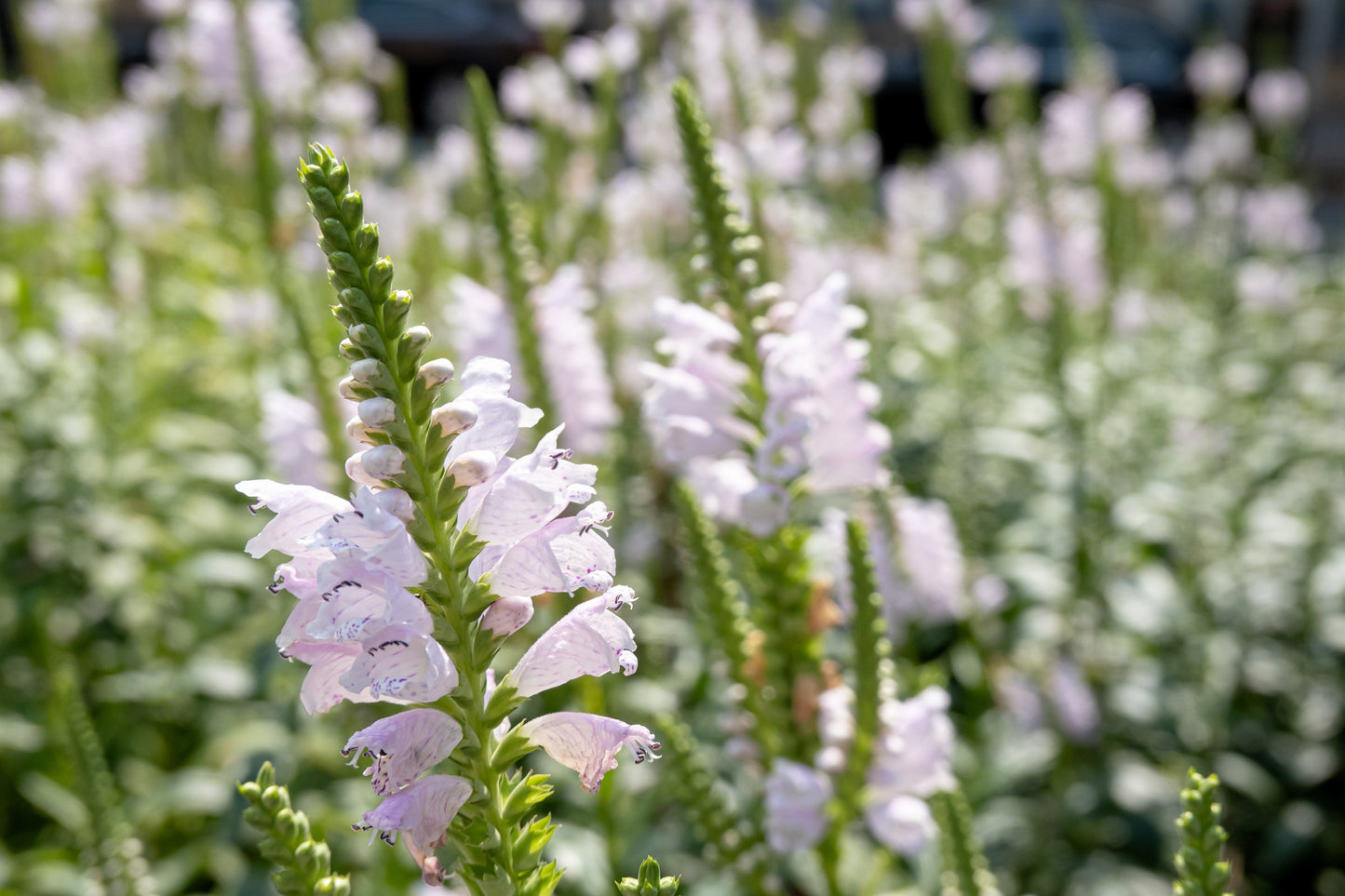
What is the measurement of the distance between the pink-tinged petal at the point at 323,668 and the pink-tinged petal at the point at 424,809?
0.12 meters

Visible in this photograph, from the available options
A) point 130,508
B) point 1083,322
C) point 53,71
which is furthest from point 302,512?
point 53,71

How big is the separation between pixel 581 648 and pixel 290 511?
0.37 metres

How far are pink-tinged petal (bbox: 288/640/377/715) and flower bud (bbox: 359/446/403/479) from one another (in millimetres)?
232

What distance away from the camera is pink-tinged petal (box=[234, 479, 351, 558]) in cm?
121

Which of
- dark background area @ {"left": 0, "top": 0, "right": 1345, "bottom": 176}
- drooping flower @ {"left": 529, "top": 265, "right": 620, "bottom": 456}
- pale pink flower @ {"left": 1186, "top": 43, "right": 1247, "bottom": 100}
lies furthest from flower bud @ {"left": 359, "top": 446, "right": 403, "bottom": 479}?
dark background area @ {"left": 0, "top": 0, "right": 1345, "bottom": 176}

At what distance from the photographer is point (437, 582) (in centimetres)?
119

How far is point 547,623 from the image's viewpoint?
3170 millimetres

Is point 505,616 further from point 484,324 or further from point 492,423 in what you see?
point 484,324

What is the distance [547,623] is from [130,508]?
3.19 meters

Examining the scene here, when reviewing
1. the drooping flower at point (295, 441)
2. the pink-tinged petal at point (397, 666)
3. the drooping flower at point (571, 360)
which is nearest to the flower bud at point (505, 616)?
the pink-tinged petal at point (397, 666)

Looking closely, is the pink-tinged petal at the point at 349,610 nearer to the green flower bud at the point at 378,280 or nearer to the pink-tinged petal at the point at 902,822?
the green flower bud at the point at 378,280

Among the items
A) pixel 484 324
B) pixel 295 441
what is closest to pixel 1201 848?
pixel 484 324

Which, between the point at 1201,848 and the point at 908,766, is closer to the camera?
the point at 1201,848

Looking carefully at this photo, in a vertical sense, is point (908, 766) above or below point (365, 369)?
below
